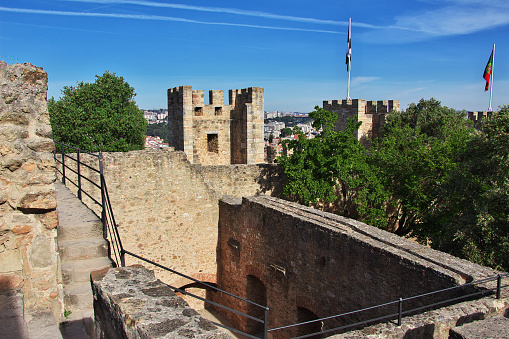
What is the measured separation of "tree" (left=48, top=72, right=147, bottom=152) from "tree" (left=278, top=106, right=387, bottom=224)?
12.5m

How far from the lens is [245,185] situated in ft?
44.5

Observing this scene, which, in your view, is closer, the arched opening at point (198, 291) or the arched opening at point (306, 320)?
the arched opening at point (306, 320)

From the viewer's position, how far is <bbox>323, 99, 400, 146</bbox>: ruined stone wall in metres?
21.3

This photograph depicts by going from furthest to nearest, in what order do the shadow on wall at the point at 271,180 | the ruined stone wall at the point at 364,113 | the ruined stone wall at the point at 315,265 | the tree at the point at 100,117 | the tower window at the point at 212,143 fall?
the tree at the point at 100,117, the ruined stone wall at the point at 364,113, the tower window at the point at 212,143, the shadow on wall at the point at 271,180, the ruined stone wall at the point at 315,265

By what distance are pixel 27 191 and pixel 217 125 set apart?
13956 mm

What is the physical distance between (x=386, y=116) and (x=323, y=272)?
15.0 m

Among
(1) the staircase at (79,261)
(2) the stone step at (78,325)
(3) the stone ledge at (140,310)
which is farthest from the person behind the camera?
(1) the staircase at (79,261)

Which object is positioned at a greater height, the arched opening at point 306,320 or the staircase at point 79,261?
the staircase at point 79,261

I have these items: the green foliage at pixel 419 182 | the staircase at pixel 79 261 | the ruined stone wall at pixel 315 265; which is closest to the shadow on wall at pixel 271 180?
the green foliage at pixel 419 182

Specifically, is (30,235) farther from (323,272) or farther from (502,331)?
(323,272)

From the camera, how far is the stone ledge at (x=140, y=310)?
318 centimetres

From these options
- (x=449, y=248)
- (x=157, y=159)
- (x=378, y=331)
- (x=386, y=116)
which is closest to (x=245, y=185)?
(x=157, y=159)

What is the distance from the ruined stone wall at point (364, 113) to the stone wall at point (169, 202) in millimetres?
9439

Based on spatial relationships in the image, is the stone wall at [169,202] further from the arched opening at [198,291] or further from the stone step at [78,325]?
the stone step at [78,325]
